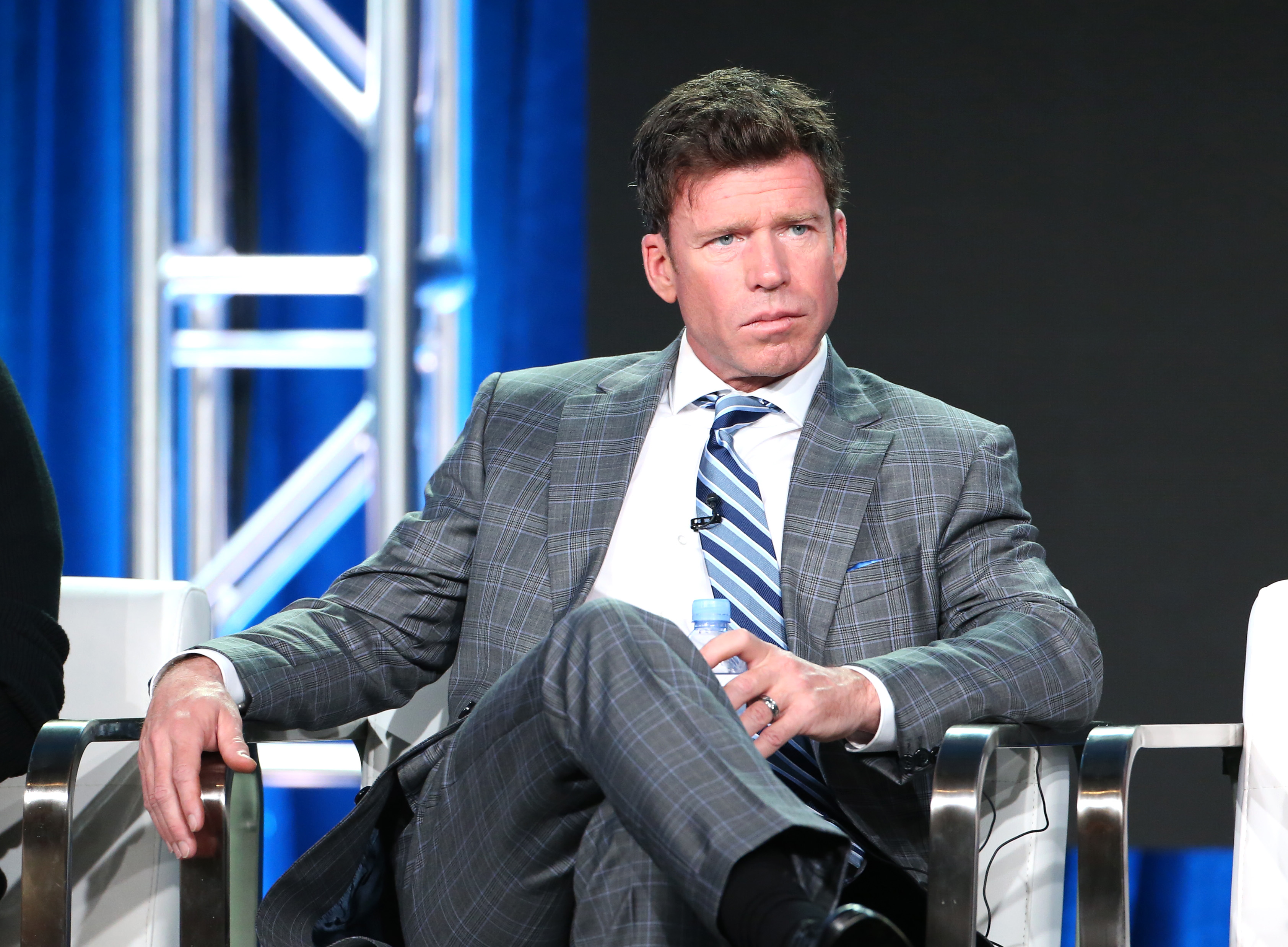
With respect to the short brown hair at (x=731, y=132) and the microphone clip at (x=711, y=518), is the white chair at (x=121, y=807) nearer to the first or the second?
the microphone clip at (x=711, y=518)

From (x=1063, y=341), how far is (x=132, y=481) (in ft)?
6.24

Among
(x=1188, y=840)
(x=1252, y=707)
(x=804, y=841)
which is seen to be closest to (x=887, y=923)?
(x=804, y=841)

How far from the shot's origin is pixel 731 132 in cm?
188

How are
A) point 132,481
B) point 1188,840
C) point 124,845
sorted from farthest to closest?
point 132,481, point 1188,840, point 124,845

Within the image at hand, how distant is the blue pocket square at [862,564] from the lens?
70.6 inches

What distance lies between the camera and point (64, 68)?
2967 millimetres

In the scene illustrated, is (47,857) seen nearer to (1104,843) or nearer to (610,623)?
(610,623)

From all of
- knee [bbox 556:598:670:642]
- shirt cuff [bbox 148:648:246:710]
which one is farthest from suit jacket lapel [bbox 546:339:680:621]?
knee [bbox 556:598:670:642]

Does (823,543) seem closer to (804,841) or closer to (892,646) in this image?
(892,646)

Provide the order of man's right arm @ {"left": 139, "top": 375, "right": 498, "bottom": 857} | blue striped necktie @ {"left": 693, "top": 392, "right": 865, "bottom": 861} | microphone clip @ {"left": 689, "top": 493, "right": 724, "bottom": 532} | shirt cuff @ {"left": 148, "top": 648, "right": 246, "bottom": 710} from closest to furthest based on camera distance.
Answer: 1. man's right arm @ {"left": 139, "top": 375, "right": 498, "bottom": 857}
2. shirt cuff @ {"left": 148, "top": 648, "right": 246, "bottom": 710}
3. blue striped necktie @ {"left": 693, "top": 392, "right": 865, "bottom": 861}
4. microphone clip @ {"left": 689, "top": 493, "right": 724, "bottom": 532}

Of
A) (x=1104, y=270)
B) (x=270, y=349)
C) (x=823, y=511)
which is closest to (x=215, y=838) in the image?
(x=823, y=511)

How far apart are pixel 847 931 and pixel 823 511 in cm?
81

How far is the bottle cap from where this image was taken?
1.57 m

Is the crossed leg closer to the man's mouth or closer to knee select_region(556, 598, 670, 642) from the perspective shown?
knee select_region(556, 598, 670, 642)
